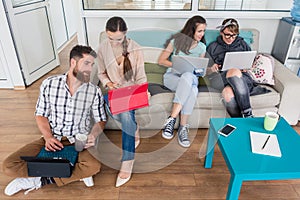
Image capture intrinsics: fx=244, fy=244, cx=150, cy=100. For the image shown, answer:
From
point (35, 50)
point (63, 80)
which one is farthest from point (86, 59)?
point (35, 50)

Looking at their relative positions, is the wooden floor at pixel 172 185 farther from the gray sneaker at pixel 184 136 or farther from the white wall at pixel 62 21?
the white wall at pixel 62 21

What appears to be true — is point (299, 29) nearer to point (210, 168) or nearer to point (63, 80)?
point (210, 168)

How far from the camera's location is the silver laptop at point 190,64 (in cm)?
185

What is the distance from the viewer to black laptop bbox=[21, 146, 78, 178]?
1.34 m

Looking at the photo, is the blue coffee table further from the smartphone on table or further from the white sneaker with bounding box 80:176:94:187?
the white sneaker with bounding box 80:176:94:187

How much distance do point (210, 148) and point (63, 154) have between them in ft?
3.05

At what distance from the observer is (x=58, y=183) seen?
1.49 meters

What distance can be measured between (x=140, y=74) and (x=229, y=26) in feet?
2.98

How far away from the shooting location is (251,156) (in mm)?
1267

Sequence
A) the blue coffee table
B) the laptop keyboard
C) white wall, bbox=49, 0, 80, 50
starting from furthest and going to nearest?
1. white wall, bbox=49, 0, 80, 50
2. the laptop keyboard
3. the blue coffee table

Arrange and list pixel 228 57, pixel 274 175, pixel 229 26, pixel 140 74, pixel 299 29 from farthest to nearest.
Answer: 1. pixel 299 29
2. pixel 229 26
3. pixel 228 57
4. pixel 140 74
5. pixel 274 175

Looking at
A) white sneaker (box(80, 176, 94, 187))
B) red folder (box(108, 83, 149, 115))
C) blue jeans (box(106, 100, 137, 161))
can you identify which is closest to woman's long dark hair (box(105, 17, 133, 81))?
→ red folder (box(108, 83, 149, 115))

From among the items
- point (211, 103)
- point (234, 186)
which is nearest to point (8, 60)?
point (211, 103)

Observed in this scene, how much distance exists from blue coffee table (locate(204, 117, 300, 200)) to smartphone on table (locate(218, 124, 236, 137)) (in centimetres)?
2
